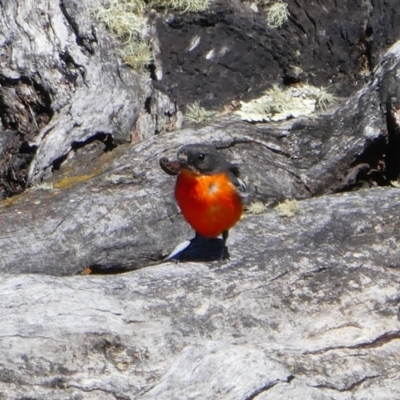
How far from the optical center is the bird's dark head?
525 centimetres

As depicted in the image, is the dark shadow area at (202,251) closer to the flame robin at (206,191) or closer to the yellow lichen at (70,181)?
the flame robin at (206,191)

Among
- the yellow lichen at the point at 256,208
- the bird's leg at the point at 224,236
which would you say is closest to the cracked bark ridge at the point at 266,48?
the yellow lichen at the point at 256,208

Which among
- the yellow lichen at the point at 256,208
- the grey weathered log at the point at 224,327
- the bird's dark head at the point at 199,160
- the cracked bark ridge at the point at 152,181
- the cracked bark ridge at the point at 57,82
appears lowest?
the grey weathered log at the point at 224,327

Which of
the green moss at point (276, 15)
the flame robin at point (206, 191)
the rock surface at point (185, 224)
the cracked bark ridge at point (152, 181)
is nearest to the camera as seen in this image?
the rock surface at point (185, 224)

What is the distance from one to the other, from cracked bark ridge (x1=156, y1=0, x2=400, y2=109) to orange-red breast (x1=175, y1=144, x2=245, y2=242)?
1823 millimetres

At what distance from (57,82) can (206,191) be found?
2105mm

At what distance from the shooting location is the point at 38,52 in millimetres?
6801

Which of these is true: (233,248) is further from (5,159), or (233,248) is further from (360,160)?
(5,159)

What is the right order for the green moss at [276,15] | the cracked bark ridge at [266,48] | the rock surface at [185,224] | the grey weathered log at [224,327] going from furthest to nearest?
the green moss at [276,15] < the cracked bark ridge at [266,48] < the rock surface at [185,224] < the grey weathered log at [224,327]

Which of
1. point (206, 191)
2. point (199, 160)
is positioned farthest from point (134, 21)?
A: point (206, 191)

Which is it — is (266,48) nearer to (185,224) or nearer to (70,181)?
(185,224)

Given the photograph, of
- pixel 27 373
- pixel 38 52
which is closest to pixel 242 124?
pixel 38 52

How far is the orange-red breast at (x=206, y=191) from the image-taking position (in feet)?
17.2

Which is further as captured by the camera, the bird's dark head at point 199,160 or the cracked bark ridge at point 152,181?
the cracked bark ridge at point 152,181
